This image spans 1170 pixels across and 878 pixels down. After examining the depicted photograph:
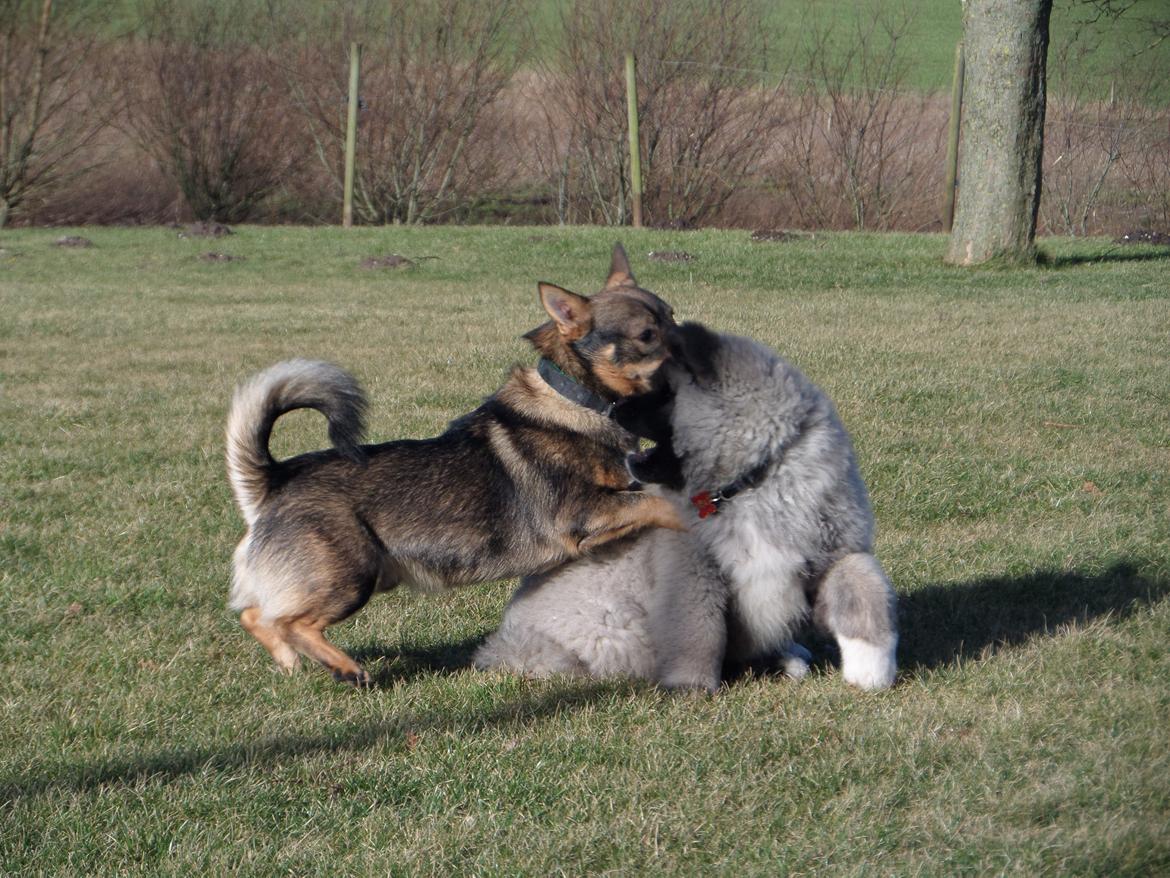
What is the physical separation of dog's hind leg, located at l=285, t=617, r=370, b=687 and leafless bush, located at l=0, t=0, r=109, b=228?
1846 centimetres

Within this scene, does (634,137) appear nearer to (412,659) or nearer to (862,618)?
(412,659)

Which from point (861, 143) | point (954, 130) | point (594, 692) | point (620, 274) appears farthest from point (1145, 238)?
point (594, 692)

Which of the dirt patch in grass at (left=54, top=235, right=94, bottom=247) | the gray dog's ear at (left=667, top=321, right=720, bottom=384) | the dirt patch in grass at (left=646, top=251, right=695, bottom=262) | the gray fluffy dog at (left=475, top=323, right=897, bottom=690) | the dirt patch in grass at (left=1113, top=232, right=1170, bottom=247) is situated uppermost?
the gray dog's ear at (left=667, top=321, right=720, bottom=384)

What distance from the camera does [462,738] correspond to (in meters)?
3.68

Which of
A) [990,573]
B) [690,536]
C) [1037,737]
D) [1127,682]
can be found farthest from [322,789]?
[990,573]

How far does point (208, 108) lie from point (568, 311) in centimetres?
1767

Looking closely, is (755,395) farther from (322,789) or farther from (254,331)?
(254,331)

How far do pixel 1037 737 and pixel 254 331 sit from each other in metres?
8.93

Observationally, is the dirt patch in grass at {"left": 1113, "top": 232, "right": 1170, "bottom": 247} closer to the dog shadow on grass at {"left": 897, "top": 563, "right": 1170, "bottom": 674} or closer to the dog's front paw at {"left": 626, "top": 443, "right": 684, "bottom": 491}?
the dog shadow on grass at {"left": 897, "top": 563, "right": 1170, "bottom": 674}

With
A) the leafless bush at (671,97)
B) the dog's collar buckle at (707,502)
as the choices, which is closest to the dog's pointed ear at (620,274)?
the dog's collar buckle at (707,502)

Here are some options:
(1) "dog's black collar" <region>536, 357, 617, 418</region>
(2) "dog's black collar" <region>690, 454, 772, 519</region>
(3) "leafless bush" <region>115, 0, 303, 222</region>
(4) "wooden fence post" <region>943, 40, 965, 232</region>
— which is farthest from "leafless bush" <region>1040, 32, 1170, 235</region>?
(2) "dog's black collar" <region>690, 454, 772, 519</region>

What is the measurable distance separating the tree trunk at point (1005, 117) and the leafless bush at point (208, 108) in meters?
11.6

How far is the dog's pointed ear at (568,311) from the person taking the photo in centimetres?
462

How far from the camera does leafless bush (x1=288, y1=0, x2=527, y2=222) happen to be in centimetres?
1983
